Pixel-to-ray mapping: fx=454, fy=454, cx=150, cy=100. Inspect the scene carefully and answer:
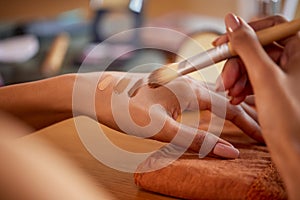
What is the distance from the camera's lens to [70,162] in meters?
0.54

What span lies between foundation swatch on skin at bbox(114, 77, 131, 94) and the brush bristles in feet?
0.12

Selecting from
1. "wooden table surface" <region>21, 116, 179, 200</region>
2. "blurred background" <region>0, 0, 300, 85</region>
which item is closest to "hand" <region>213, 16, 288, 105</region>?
"wooden table surface" <region>21, 116, 179, 200</region>

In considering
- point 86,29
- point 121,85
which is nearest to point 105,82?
point 121,85

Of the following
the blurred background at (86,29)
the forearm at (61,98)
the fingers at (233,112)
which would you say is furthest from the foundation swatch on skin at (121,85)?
the blurred background at (86,29)

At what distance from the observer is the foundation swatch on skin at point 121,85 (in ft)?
1.77

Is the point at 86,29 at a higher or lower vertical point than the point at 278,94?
lower

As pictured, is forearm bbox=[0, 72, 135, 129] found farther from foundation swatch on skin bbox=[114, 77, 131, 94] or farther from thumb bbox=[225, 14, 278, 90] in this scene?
thumb bbox=[225, 14, 278, 90]

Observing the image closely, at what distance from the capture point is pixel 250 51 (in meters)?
0.40

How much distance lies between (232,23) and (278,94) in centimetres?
12

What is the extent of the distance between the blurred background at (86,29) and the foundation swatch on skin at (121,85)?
44.0 inches

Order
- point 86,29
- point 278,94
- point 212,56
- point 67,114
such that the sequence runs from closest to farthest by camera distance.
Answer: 1. point 278,94
2. point 212,56
3. point 67,114
4. point 86,29

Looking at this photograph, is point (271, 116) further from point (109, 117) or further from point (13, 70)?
point (13, 70)

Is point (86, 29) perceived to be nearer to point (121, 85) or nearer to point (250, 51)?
point (121, 85)

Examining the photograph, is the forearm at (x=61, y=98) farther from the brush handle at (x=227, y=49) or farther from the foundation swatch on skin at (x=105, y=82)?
the brush handle at (x=227, y=49)
